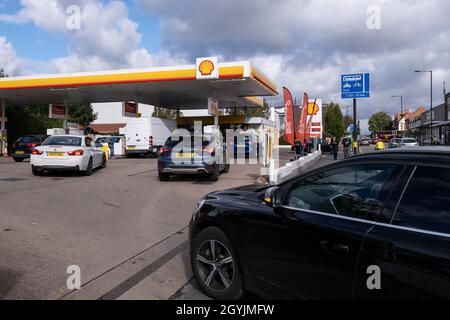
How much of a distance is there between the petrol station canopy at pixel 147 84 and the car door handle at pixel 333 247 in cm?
1939

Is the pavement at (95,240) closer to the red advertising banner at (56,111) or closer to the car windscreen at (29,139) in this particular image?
the car windscreen at (29,139)

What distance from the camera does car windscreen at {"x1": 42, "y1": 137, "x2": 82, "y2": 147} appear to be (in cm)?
1360

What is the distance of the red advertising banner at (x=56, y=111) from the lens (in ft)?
96.2

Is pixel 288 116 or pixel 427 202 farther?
pixel 288 116

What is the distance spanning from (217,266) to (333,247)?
1434 mm

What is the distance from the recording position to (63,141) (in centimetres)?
1380

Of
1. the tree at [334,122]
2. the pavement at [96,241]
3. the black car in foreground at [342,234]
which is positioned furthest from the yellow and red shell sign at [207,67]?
the tree at [334,122]

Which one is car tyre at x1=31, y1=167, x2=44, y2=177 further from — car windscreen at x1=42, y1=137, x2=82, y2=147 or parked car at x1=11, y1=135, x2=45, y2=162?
parked car at x1=11, y1=135, x2=45, y2=162

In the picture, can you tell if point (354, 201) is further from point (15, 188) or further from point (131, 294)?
point (15, 188)

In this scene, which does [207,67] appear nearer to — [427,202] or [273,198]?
[273,198]

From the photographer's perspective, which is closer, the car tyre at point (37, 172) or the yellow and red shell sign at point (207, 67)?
the car tyre at point (37, 172)

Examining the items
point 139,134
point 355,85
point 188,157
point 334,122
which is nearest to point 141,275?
point 188,157

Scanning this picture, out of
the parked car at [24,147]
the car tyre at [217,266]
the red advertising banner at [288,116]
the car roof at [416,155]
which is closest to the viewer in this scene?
the car roof at [416,155]

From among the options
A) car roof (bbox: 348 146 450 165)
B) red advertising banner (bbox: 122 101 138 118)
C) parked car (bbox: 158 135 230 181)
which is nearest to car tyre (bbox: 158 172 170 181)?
parked car (bbox: 158 135 230 181)
